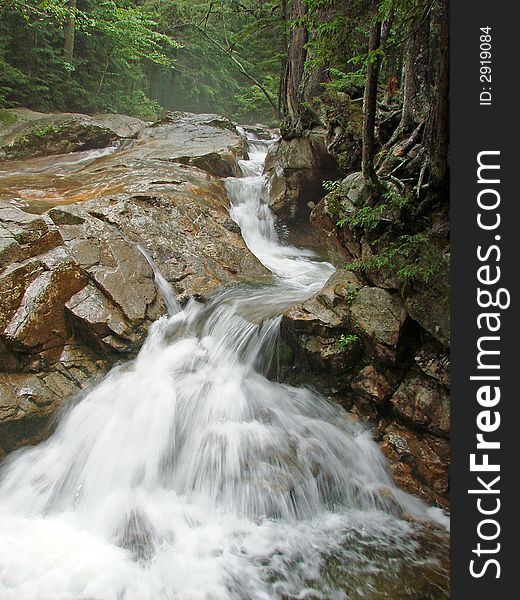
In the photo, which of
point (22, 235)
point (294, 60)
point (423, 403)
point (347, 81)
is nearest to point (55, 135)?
point (294, 60)

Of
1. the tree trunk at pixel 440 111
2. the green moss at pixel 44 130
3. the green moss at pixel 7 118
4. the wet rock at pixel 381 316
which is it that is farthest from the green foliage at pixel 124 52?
the wet rock at pixel 381 316

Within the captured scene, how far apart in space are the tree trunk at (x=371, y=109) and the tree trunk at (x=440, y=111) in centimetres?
61

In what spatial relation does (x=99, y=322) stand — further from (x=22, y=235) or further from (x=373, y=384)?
(x=373, y=384)

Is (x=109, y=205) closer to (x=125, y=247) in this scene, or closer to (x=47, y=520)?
(x=125, y=247)

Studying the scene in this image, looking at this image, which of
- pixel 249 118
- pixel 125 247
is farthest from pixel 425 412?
pixel 249 118

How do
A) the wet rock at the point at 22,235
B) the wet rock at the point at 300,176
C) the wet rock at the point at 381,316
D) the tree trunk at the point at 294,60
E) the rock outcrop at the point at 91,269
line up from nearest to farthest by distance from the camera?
the wet rock at the point at 381,316, the rock outcrop at the point at 91,269, the wet rock at the point at 22,235, the wet rock at the point at 300,176, the tree trunk at the point at 294,60

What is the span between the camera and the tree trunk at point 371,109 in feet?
14.9

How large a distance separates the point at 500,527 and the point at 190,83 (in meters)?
27.3

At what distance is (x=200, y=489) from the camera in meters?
4.39

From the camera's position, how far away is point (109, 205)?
7242mm

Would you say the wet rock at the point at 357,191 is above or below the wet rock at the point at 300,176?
below

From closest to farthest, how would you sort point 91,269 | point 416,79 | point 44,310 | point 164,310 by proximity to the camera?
point 44,310, point 416,79, point 91,269, point 164,310

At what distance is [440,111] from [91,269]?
184 inches

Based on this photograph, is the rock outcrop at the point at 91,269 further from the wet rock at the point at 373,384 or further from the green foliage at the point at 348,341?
the wet rock at the point at 373,384
